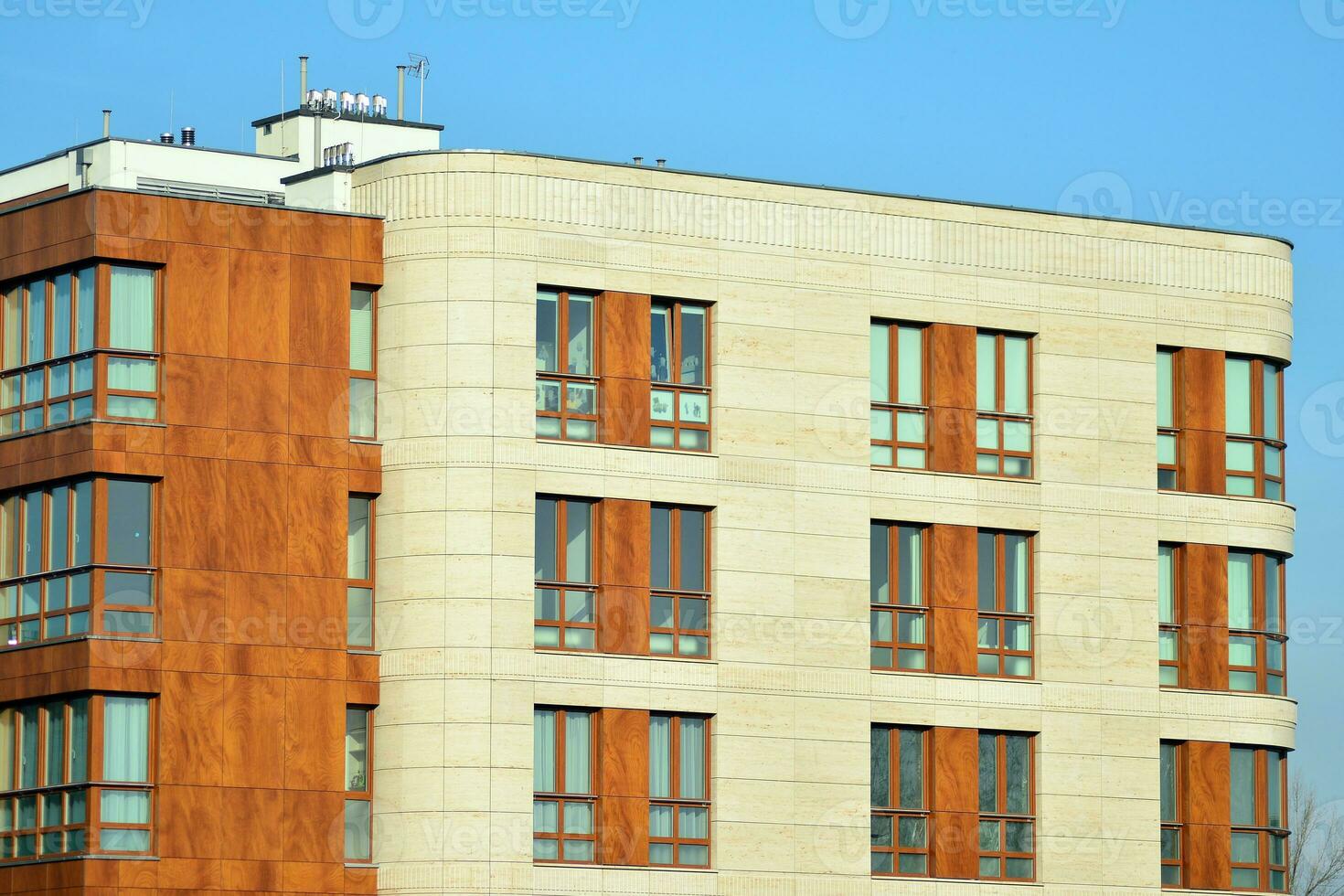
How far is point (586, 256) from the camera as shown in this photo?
4938cm

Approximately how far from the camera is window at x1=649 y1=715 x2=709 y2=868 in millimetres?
48688

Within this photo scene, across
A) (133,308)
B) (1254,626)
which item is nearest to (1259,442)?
(1254,626)

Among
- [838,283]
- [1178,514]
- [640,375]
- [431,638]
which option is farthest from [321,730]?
[1178,514]

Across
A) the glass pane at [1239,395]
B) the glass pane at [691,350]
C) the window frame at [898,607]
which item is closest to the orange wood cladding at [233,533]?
the glass pane at [691,350]

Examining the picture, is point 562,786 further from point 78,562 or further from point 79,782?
point 78,562

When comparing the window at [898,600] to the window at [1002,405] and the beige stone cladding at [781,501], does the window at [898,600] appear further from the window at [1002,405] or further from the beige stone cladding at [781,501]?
the window at [1002,405]

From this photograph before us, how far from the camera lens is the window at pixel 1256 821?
176ft

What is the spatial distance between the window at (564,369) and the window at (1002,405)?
7.94 metres

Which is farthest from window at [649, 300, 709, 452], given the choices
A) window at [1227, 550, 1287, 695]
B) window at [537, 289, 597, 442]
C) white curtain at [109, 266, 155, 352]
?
window at [1227, 550, 1287, 695]

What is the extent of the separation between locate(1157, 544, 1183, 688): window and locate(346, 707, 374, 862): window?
15.6 meters

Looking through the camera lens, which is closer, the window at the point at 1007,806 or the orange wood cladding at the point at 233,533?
the orange wood cladding at the point at 233,533

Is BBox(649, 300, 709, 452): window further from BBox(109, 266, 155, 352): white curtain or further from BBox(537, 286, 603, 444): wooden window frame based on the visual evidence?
BBox(109, 266, 155, 352): white curtain

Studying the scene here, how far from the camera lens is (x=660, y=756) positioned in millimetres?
48906

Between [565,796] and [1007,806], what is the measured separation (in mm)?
8969
